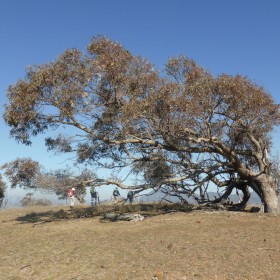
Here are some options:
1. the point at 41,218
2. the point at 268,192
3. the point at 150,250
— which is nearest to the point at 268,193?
the point at 268,192

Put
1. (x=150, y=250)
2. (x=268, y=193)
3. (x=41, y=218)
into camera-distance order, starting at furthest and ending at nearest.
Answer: (x=41, y=218) → (x=268, y=193) → (x=150, y=250)

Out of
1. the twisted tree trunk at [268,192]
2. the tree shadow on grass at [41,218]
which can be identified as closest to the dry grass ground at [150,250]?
the twisted tree trunk at [268,192]

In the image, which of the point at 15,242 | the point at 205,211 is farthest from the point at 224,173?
the point at 15,242

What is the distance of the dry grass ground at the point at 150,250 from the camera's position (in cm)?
860

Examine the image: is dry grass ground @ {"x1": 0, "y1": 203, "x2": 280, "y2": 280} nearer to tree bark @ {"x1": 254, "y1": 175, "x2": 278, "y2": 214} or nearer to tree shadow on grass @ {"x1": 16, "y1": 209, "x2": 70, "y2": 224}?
tree bark @ {"x1": 254, "y1": 175, "x2": 278, "y2": 214}

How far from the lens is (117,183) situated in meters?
16.5

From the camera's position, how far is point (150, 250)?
399 inches

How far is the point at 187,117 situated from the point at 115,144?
3729 millimetres

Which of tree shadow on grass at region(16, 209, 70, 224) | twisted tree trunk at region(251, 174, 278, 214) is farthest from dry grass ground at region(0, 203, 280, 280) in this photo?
tree shadow on grass at region(16, 209, 70, 224)

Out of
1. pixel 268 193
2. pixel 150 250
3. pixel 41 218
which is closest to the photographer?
pixel 150 250

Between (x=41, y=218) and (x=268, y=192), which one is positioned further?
(x=41, y=218)

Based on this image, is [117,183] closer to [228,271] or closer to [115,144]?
[115,144]

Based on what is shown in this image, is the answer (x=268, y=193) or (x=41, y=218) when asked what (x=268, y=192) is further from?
(x=41, y=218)

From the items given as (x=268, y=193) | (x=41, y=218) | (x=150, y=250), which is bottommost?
(x=150, y=250)
